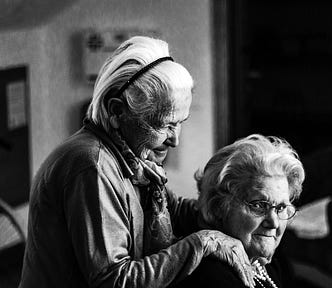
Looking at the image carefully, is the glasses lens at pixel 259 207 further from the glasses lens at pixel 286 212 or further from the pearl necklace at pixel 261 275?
the pearl necklace at pixel 261 275

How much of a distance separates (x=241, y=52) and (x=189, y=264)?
392 cm

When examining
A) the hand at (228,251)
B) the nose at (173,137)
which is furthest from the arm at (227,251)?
the nose at (173,137)

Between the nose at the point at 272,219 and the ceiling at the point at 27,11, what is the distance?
1.99 metres

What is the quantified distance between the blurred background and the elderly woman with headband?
1.17m

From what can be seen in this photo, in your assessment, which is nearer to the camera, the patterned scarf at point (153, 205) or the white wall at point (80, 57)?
the patterned scarf at point (153, 205)

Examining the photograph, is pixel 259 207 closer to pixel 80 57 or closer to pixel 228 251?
pixel 228 251

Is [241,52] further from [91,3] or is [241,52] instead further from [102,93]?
[102,93]

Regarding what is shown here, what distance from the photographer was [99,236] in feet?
5.00

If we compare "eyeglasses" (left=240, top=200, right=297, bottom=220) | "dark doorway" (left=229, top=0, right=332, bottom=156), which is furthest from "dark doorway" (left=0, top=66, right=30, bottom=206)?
"dark doorway" (left=229, top=0, right=332, bottom=156)

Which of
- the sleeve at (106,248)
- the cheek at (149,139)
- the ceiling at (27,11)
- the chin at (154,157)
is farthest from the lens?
the ceiling at (27,11)

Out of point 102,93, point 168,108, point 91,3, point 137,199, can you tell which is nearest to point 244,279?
point 137,199

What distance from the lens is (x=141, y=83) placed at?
1577 mm

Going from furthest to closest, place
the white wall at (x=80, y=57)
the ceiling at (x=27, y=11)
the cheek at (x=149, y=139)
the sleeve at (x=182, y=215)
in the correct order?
the white wall at (x=80, y=57) < the ceiling at (x=27, y=11) < the sleeve at (x=182, y=215) < the cheek at (x=149, y=139)

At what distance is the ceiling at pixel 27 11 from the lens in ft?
11.1
